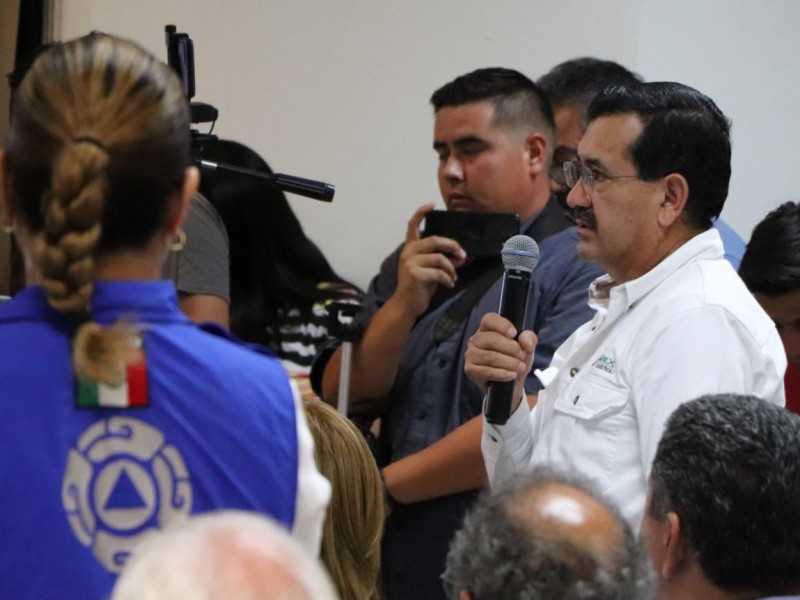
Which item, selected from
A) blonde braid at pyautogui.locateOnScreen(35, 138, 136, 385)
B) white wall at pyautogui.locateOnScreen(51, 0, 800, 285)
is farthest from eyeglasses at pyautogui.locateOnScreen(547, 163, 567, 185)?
blonde braid at pyautogui.locateOnScreen(35, 138, 136, 385)

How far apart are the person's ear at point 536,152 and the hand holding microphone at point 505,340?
0.82m

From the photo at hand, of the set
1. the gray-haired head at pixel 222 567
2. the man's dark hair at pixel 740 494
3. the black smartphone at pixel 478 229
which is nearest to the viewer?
the gray-haired head at pixel 222 567

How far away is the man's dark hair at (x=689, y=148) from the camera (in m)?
2.05

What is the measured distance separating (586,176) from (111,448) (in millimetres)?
1164

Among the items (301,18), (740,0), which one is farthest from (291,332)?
(740,0)

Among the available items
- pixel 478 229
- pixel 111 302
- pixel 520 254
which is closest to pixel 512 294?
pixel 520 254

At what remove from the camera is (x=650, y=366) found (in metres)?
1.87

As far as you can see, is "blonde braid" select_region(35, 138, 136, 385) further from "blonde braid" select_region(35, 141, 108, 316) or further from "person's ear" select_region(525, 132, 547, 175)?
"person's ear" select_region(525, 132, 547, 175)

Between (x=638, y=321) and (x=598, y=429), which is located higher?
(x=638, y=321)

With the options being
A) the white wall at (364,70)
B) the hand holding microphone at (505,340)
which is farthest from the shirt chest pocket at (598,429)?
the white wall at (364,70)

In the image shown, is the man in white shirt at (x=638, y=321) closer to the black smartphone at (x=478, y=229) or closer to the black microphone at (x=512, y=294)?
the black microphone at (x=512, y=294)

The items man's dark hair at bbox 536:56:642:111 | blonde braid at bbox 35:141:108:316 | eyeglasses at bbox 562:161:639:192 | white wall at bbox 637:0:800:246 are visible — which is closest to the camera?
blonde braid at bbox 35:141:108:316

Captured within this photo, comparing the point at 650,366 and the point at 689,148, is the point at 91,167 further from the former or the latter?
the point at 689,148

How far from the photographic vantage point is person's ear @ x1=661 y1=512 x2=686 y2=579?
1.51m
